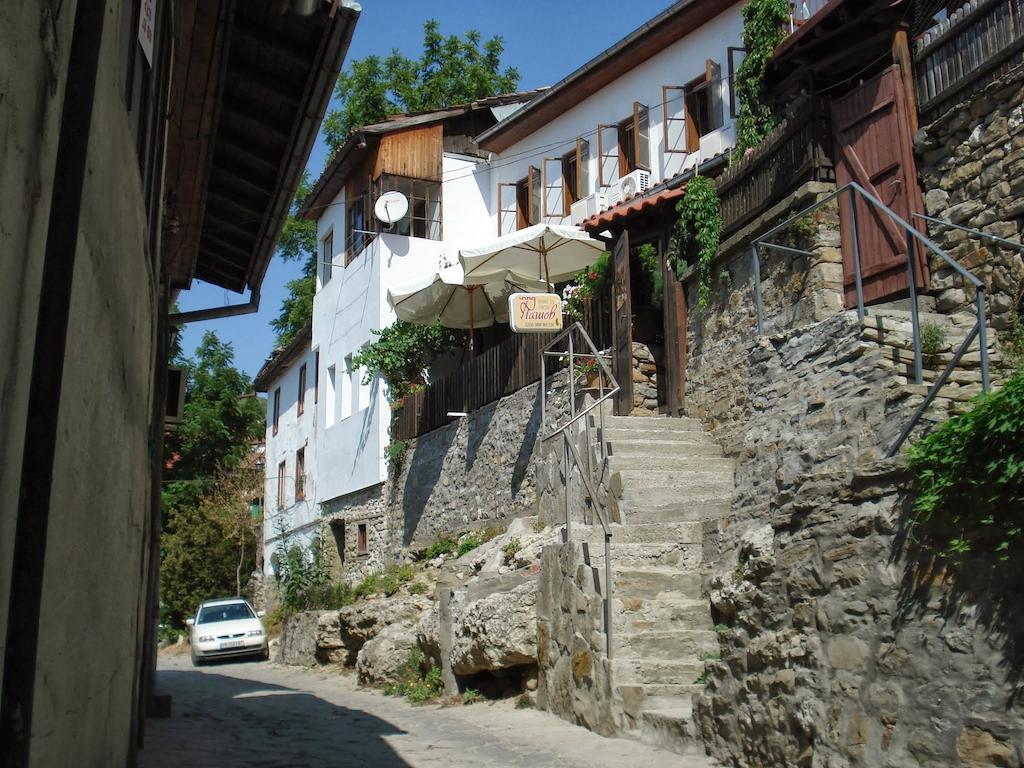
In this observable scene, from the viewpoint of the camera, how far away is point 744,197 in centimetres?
1200

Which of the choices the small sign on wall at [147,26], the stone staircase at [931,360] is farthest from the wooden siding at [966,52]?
the small sign on wall at [147,26]

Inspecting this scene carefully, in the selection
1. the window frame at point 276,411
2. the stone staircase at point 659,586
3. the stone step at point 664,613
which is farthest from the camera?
the window frame at point 276,411

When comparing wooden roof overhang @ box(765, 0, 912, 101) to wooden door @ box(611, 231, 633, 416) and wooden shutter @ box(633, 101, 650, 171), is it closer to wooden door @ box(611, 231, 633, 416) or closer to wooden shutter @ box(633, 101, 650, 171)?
wooden door @ box(611, 231, 633, 416)

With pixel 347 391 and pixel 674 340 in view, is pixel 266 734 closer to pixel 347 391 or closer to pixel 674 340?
pixel 674 340

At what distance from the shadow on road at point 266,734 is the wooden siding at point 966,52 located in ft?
25.2

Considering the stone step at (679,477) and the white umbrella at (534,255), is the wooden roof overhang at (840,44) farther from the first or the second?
the white umbrella at (534,255)

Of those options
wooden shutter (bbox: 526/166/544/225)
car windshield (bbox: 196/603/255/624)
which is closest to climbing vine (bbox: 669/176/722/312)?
wooden shutter (bbox: 526/166/544/225)

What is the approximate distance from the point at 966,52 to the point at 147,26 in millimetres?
7747

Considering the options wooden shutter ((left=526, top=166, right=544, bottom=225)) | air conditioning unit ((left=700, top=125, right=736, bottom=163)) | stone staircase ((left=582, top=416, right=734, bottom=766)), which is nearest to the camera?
stone staircase ((left=582, top=416, right=734, bottom=766))

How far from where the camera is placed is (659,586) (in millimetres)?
7848

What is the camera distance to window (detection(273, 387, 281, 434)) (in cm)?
3000

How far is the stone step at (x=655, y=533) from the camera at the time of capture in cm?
838

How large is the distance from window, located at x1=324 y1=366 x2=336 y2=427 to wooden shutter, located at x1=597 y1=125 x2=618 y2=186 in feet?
29.9

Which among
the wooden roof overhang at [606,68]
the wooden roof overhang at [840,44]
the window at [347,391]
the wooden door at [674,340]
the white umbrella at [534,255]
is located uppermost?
the wooden roof overhang at [606,68]
